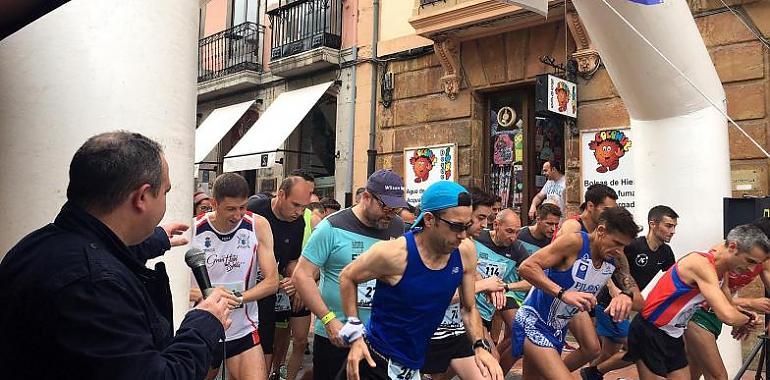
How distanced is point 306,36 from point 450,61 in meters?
4.41

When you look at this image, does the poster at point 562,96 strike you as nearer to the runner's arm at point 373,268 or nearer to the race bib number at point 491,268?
the race bib number at point 491,268

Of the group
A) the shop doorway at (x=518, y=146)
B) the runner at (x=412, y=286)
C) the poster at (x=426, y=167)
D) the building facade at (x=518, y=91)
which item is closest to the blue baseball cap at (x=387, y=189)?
the runner at (x=412, y=286)

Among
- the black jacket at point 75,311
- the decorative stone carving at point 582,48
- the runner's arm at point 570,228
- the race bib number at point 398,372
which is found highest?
the decorative stone carving at point 582,48

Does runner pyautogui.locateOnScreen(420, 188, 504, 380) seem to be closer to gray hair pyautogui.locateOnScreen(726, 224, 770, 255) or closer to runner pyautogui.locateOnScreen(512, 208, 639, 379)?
runner pyautogui.locateOnScreen(512, 208, 639, 379)

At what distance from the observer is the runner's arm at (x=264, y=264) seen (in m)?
4.84

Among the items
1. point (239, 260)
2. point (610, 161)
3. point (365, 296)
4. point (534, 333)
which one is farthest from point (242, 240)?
point (610, 161)

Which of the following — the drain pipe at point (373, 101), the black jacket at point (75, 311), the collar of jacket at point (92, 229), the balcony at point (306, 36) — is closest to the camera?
the black jacket at point (75, 311)

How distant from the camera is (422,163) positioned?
1345 centimetres

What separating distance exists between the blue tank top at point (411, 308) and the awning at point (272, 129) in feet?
36.2

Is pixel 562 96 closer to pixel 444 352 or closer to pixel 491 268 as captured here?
pixel 491 268

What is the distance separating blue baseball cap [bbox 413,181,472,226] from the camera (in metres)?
→ 3.87

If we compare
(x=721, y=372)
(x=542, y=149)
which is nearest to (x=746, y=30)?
(x=542, y=149)

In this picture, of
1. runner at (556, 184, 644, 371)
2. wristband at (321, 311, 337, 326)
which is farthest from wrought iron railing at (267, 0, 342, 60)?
wristband at (321, 311, 337, 326)

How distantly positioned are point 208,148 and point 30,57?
1447 cm
